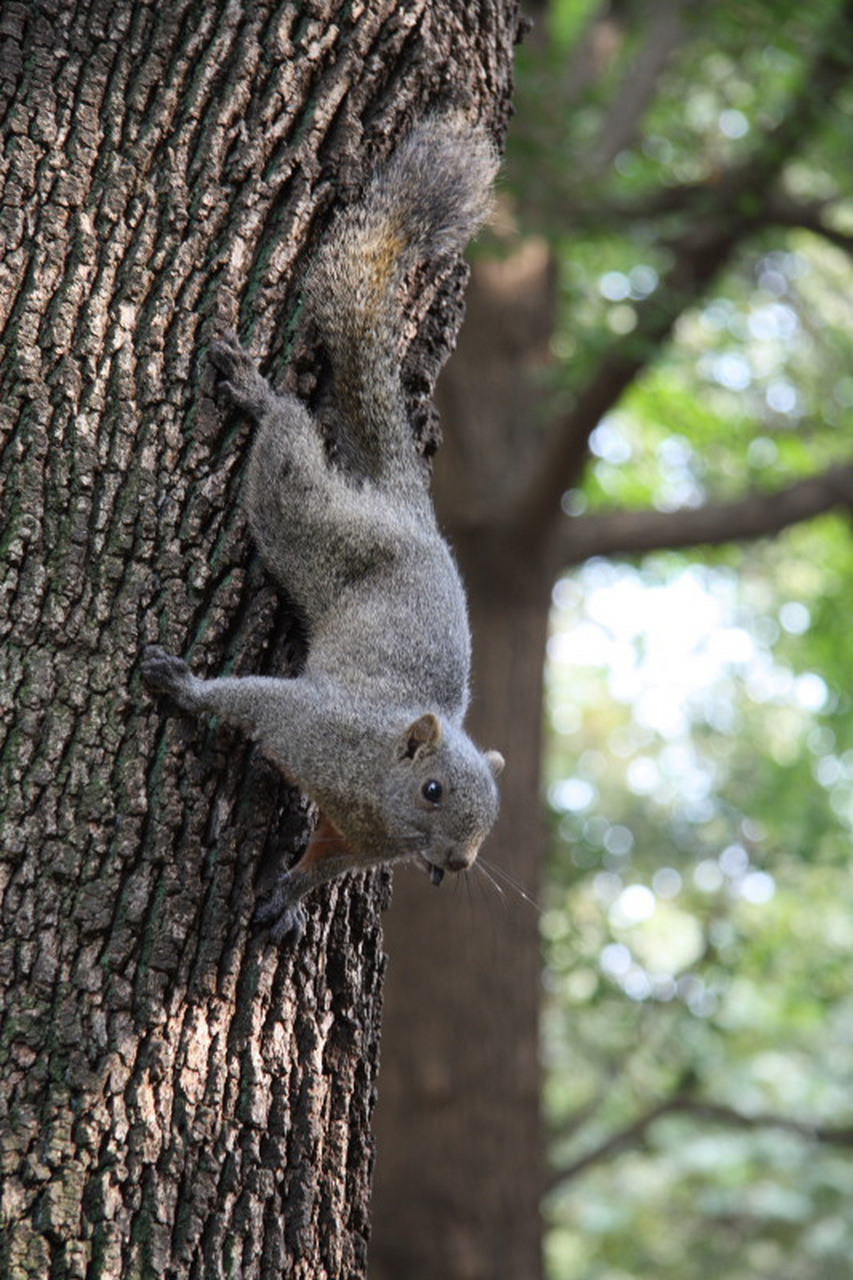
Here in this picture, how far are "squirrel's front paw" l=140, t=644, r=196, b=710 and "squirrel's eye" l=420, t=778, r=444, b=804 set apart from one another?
2.05 ft

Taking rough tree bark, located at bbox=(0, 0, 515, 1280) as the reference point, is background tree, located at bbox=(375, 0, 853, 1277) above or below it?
above

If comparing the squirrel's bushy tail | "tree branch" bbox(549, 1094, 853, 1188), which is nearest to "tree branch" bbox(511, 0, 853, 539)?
the squirrel's bushy tail

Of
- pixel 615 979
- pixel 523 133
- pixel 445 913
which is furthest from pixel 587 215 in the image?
pixel 615 979

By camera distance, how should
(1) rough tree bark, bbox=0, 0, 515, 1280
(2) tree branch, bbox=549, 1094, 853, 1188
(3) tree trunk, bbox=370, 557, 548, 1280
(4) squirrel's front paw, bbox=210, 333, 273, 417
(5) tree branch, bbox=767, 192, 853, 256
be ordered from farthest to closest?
(2) tree branch, bbox=549, 1094, 853, 1188 → (5) tree branch, bbox=767, 192, 853, 256 → (3) tree trunk, bbox=370, 557, 548, 1280 → (4) squirrel's front paw, bbox=210, 333, 273, 417 → (1) rough tree bark, bbox=0, 0, 515, 1280

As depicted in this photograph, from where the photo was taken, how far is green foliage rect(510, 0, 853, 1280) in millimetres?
7535

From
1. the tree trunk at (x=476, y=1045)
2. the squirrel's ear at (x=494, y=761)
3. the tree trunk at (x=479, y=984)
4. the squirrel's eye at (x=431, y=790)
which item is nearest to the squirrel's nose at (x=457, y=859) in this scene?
the squirrel's eye at (x=431, y=790)

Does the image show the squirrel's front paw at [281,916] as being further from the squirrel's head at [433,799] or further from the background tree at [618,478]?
the background tree at [618,478]

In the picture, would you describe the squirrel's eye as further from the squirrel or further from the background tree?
the background tree

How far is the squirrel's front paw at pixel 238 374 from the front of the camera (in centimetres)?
267

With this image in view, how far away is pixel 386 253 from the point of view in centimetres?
310

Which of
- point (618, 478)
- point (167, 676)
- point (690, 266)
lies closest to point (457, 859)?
point (167, 676)

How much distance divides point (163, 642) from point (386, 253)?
107cm

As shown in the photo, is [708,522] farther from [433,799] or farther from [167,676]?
[167,676]

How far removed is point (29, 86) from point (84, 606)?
103 centimetres
